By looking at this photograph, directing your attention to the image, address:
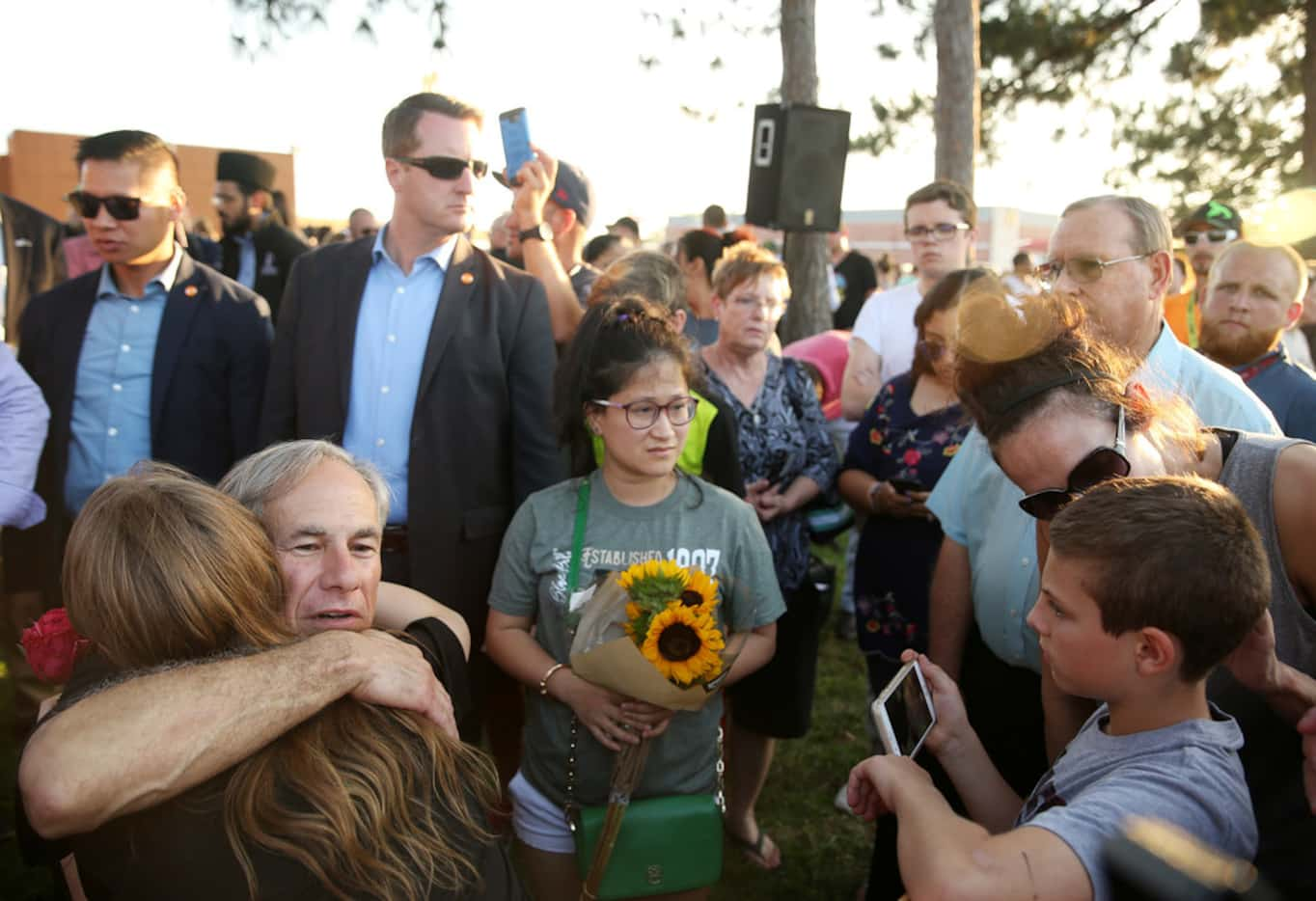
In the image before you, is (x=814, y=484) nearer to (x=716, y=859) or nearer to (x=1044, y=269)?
(x=1044, y=269)

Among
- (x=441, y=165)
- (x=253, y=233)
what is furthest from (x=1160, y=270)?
(x=253, y=233)

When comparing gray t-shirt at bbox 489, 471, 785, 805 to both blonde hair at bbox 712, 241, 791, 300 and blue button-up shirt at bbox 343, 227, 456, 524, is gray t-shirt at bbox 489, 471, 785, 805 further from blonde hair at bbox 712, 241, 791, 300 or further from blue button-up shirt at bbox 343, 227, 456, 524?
blonde hair at bbox 712, 241, 791, 300

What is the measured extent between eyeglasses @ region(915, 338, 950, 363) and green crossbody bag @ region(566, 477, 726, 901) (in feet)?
6.02

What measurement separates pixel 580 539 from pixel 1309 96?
14.3 m

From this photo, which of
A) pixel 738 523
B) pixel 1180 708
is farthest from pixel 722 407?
pixel 1180 708

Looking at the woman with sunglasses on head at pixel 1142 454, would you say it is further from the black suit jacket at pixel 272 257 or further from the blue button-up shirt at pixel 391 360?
the black suit jacket at pixel 272 257

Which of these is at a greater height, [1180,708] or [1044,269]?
[1044,269]

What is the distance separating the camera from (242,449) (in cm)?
367

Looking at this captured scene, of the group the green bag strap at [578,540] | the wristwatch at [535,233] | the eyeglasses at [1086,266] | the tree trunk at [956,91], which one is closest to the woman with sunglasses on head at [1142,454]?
the eyeglasses at [1086,266]

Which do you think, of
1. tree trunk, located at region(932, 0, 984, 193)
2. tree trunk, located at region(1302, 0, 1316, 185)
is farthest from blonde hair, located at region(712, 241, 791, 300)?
tree trunk, located at region(1302, 0, 1316, 185)

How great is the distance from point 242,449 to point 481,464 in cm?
95

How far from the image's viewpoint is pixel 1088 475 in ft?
6.40

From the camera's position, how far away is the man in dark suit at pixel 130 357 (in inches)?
141

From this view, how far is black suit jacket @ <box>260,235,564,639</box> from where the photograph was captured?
3275 mm
